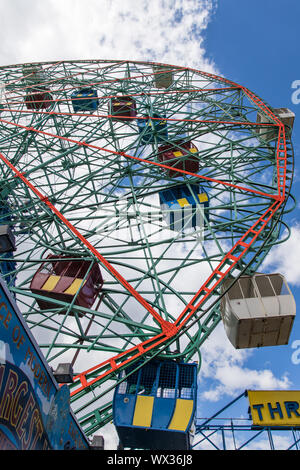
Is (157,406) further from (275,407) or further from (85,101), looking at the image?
(85,101)

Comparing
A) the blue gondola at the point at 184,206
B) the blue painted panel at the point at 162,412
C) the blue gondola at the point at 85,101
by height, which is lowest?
the blue painted panel at the point at 162,412

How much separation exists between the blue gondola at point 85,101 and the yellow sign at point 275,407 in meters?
22.5

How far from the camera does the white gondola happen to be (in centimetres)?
1300

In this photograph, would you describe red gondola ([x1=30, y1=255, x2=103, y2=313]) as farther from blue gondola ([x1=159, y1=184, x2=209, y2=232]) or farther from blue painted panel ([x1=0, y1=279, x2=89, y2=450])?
blue painted panel ([x1=0, y1=279, x2=89, y2=450])

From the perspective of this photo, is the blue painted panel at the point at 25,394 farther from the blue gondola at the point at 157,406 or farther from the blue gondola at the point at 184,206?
the blue gondola at the point at 184,206

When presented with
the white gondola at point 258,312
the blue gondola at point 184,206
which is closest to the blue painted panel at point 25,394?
the white gondola at point 258,312

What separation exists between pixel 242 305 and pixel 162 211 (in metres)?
6.74

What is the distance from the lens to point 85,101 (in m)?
29.0

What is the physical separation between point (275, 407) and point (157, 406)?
9.68 m

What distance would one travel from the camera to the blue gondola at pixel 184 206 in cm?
1789

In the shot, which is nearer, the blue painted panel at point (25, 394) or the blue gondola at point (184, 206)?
the blue painted panel at point (25, 394)

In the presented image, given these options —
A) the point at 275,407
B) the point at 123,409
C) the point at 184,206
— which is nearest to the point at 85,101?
the point at 184,206

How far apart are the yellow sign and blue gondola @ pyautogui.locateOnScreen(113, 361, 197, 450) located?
805 centimetres

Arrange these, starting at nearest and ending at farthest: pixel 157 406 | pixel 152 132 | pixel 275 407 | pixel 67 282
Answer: pixel 157 406
pixel 67 282
pixel 275 407
pixel 152 132
